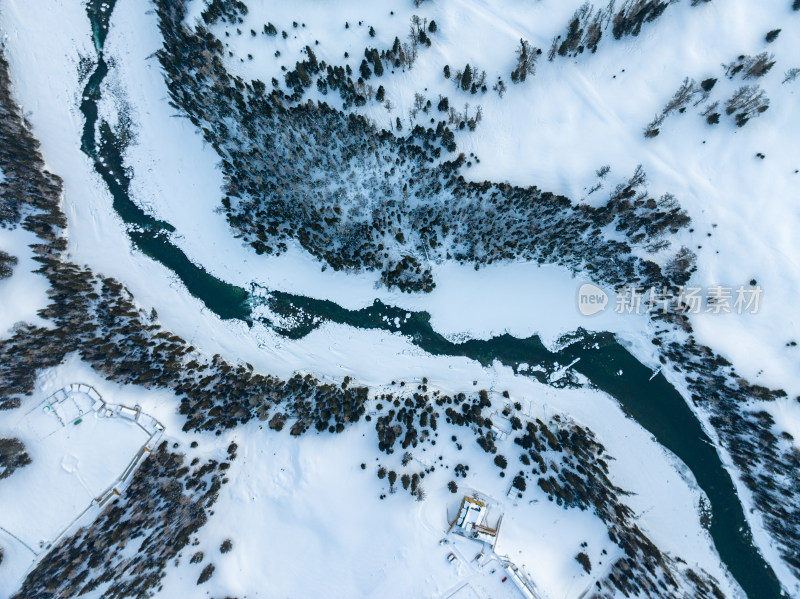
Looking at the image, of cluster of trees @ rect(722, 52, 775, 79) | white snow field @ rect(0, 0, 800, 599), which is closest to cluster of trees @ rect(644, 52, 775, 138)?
cluster of trees @ rect(722, 52, 775, 79)

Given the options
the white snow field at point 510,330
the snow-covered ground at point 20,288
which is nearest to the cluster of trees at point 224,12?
the white snow field at point 510,330

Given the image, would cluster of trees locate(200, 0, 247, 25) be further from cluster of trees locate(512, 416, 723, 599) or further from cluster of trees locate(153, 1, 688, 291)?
cluster of trees locate(512, 416, 723, 599)

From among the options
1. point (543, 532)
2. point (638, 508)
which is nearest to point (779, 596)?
point (638, 508)

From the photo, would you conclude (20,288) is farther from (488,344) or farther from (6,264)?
(488,344)

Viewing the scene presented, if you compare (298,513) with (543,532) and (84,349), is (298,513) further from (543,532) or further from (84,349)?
(84,349)

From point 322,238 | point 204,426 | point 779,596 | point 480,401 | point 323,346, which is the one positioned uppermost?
point 322,238

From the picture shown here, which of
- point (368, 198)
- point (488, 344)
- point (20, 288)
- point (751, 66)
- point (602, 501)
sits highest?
point (751, 66)

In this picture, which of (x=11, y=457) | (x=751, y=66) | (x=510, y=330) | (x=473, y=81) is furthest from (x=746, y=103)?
(x=11, y=457)
